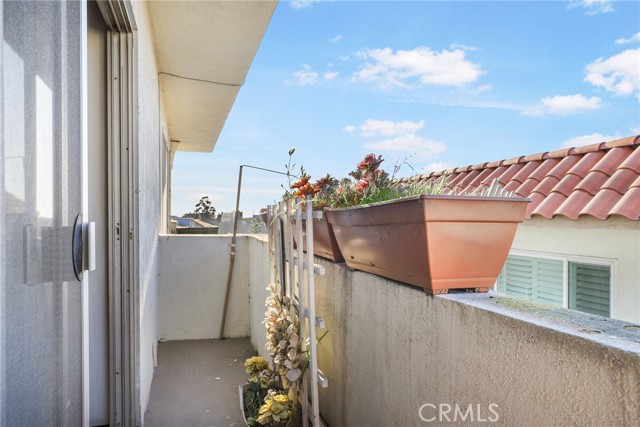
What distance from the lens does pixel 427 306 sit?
1.01 m

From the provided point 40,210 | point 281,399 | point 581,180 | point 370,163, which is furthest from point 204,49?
point 581,180

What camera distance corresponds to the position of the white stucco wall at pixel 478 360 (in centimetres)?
59

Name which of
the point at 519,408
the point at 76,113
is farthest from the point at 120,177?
the point at 519,408

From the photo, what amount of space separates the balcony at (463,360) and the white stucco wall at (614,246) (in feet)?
6.33

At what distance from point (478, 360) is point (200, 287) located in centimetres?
359

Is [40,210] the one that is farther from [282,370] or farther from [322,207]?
[282,370]

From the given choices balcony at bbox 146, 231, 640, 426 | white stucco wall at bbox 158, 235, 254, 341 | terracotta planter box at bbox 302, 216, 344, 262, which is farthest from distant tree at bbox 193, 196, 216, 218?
terracotta planter box at bbox 302, 216, 344, 262

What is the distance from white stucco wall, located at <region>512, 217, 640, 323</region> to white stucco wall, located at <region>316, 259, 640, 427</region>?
2.00 m

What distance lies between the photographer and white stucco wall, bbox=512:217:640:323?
2.60 m

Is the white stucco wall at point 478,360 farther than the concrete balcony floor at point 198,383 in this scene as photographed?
No

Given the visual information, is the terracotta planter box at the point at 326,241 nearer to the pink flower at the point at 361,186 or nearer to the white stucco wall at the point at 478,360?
the white stucco wall at the point at 478,360

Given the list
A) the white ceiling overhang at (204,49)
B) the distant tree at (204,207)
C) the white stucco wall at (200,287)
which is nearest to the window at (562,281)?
the white stucco wall at (200,287)

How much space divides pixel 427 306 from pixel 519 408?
0.32 metres

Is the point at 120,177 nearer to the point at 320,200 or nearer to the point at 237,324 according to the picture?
the point at 320,200
